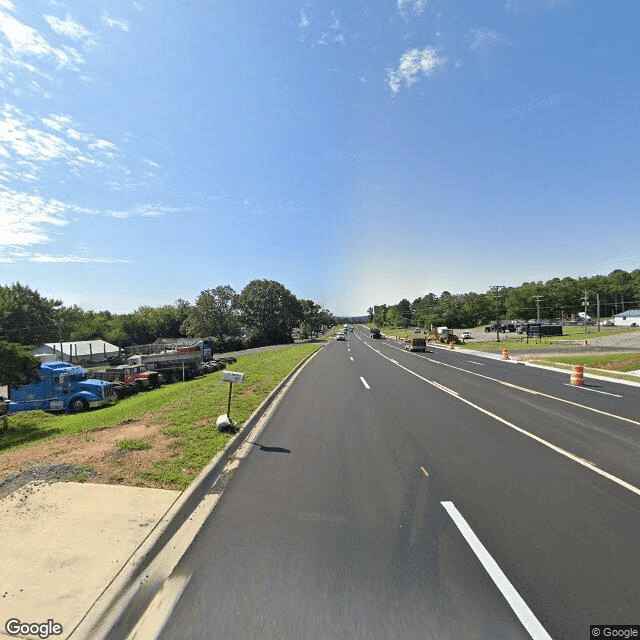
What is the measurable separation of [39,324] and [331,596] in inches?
3552

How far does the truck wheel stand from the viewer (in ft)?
76.4

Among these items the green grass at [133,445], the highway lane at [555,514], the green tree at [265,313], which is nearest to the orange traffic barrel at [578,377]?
the highway lane at [555,514]

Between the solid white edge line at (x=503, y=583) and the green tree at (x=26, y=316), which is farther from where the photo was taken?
the green tree at (x=26, y=316)

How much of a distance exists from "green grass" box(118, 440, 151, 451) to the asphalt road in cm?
251

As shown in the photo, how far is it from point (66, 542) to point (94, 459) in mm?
3150

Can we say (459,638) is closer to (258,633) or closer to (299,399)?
(258,633)

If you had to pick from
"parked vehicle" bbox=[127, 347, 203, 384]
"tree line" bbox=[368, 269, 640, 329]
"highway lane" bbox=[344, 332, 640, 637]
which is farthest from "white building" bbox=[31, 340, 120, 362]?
"tree line" bbox=[368, 269, 640, 329]

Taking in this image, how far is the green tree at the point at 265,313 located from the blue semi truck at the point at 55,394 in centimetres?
5640

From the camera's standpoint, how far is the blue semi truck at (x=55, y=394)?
2331cm

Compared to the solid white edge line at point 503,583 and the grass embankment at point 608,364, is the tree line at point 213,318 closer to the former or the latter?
the grass embankment at point 608,364

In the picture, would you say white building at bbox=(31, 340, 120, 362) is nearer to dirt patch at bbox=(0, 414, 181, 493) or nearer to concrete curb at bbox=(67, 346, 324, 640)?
dirt patch at bbox=(0, 414, 181, 493)

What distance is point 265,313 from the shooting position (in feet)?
270

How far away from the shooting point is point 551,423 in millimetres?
10172

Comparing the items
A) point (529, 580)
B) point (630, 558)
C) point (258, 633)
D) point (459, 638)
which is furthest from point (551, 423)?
point (258, 633)
